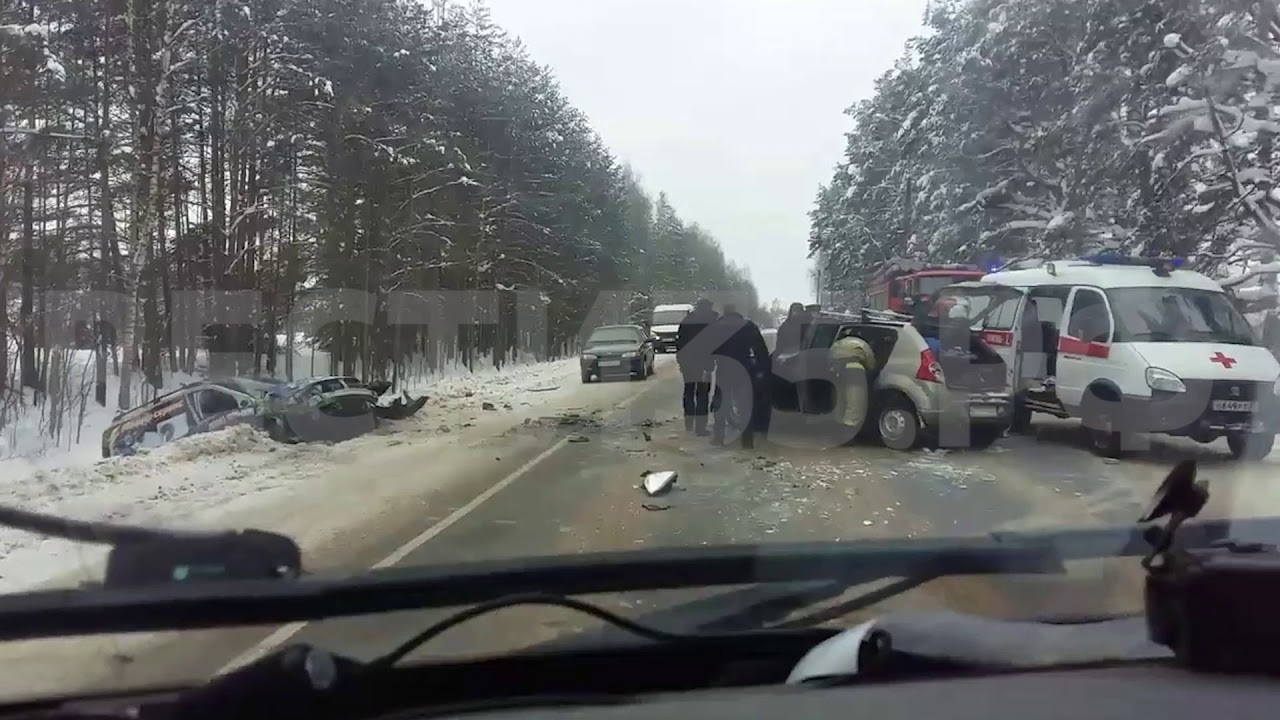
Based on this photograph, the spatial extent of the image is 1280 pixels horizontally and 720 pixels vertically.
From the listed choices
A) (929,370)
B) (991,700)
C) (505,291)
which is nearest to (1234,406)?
(929,370)

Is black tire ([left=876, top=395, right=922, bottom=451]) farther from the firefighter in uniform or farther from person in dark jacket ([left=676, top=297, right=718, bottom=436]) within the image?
person in dark jacket ([left=676, top=297, right=718, bottom=436])

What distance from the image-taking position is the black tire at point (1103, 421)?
11695 mm

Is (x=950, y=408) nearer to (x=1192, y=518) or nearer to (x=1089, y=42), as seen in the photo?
(x=1192, y=518)

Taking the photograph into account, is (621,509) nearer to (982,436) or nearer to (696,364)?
(696,364)

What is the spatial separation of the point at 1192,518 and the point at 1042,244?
23.5 meters

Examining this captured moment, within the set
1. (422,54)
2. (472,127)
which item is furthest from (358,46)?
(472,127)

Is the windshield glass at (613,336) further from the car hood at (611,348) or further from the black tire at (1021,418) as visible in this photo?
the black tire at (1021,418)

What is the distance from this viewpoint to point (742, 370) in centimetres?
1318

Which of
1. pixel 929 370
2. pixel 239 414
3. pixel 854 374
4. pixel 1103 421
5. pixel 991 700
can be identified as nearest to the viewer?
pixel 991 700

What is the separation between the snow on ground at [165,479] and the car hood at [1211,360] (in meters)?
8.64

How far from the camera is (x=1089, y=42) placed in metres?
22.0

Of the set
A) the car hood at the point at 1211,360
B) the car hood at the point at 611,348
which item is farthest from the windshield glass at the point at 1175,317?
the car hood at the point at 611,348

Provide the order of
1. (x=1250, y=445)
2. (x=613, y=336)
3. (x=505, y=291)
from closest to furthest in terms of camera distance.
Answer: (x=1250, y=445), (x=613, y=336), (x=505, y=291)

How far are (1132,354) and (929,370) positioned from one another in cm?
212
